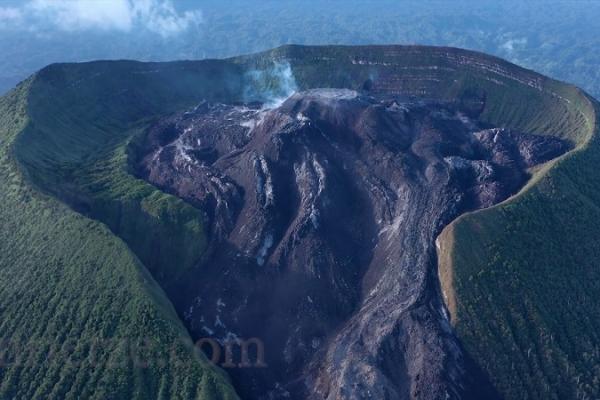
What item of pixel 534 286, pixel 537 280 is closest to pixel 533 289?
pixel 534 286

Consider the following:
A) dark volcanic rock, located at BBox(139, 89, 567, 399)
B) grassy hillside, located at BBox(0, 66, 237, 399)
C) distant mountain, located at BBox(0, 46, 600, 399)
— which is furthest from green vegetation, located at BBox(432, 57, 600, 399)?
grassy hillside, located at BBox(0, 66, 237, 399)

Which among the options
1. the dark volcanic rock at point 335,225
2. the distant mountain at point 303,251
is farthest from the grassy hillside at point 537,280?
the dark volcanic rock at point 335,225

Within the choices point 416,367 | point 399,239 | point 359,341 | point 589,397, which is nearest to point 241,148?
point 399,239

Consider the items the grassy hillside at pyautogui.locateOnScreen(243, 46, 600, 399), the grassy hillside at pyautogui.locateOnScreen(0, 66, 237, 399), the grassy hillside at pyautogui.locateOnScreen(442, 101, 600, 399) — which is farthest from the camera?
the grassy hillside at pyautogui.locateOnScreen(243, 46, 600, 399)

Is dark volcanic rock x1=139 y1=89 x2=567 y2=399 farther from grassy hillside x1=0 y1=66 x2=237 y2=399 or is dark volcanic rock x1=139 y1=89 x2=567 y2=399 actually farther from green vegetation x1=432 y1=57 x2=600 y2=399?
grassy hillside x1=0 y1=66 x2=237 y2=399

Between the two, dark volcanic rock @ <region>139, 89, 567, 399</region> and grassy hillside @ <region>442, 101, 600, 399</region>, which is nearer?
grassy hillside @ <region>442, 101, 600, 399</region>
